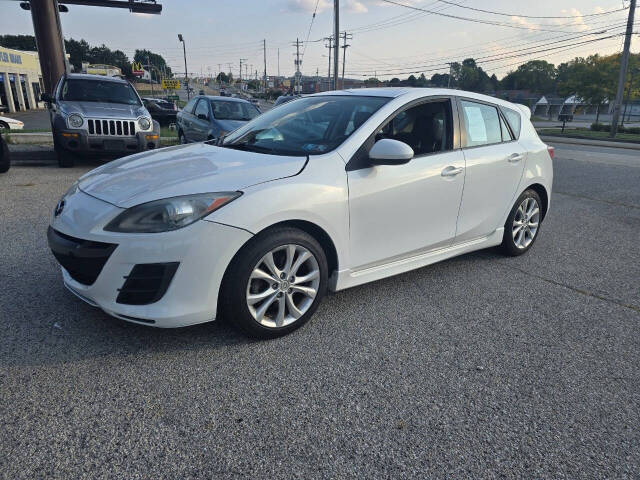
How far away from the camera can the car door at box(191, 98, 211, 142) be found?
9965 millimetres

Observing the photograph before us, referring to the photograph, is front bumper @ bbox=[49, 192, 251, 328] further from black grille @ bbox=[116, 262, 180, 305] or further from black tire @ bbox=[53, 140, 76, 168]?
black tire @ bbox=[53, 140, 76, 168]

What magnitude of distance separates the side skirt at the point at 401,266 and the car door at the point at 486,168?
7 centimetres

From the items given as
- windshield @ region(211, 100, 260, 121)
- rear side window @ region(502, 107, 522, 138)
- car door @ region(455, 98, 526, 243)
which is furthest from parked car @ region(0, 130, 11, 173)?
rear side window @ region(502, 107, 522, 138)

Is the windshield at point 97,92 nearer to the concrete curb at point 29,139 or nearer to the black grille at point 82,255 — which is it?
the concrete curb at point 29,139

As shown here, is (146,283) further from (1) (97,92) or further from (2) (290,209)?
(1) (97,92)

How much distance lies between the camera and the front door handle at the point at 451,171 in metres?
3.56

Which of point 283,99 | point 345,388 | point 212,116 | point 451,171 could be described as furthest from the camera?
point 283,99

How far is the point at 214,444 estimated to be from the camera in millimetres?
2025

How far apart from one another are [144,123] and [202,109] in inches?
77.5

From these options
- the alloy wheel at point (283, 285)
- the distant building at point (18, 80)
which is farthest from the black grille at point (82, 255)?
the distant building at point (18, 80)

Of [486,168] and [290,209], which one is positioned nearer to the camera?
[290,209]

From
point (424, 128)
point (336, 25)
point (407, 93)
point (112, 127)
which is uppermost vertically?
point (336, 25)

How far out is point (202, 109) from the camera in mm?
10547

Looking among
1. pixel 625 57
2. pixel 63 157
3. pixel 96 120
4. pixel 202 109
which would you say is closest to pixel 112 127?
pixel 96 120
